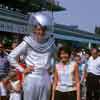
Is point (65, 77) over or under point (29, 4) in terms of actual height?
under

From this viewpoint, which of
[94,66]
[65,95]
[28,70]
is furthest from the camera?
[94,66]

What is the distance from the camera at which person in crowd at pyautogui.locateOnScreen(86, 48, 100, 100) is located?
12.9 m

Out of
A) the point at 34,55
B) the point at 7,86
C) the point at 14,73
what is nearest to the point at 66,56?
the point at 34,55

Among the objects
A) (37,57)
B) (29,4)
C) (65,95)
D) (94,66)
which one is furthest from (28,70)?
(29,4)

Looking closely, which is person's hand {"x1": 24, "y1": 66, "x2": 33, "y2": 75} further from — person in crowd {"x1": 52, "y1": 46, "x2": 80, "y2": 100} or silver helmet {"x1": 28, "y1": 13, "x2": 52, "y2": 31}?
person in crowd {"x1": 52, "y1": 46, "x2": 80, "y2": 100}

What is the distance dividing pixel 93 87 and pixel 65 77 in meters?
7.10

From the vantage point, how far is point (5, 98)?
30.5 ft

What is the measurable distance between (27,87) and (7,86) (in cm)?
430

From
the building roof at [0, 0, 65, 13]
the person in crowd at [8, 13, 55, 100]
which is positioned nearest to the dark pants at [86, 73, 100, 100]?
the person in crowd at [8, 13, 55, 100]

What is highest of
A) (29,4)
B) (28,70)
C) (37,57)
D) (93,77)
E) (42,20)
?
(29,4)

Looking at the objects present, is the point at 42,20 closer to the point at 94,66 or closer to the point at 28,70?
the point at 28,70

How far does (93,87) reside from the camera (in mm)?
13039

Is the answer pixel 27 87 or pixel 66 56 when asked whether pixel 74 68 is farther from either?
pixel 27 87

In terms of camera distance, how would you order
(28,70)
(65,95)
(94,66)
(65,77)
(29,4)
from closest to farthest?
(28,70) < (65,77) < (65,95) < (94,66) < (29,4)
